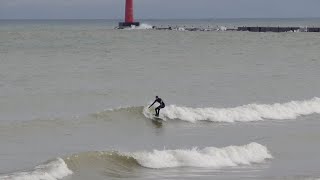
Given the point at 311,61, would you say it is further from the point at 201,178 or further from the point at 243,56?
the point at 201,178

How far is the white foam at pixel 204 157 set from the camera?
699 inches

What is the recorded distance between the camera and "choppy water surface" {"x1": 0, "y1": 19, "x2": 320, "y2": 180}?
57.4ft

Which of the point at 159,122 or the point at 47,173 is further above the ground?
the point at 47,173

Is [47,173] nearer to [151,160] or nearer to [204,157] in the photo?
[151,160]

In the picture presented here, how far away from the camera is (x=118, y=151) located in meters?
18.9

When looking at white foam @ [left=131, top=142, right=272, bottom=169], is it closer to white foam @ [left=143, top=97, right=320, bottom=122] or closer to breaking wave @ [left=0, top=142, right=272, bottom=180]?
breaking wave @ [left=0, top=142, right=272, bottom=180]

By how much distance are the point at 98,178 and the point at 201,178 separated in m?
2.52

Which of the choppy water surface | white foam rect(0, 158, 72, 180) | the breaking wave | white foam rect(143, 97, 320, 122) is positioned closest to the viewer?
white foam rect(0, 158, 72, 180)

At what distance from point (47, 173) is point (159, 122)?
10.5 metres

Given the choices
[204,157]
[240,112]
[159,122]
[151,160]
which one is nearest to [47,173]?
[151,160]

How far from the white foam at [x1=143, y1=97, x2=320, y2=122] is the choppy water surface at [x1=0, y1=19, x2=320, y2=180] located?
0.13 ft

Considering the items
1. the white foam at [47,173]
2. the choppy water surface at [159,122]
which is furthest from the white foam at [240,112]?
the white foam at [47,173]

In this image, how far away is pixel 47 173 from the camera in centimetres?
1591

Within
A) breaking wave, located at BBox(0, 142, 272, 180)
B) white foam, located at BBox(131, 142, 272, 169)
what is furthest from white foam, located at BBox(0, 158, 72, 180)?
white foam, located at BBox(131, 142, 272, 169)
